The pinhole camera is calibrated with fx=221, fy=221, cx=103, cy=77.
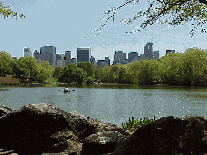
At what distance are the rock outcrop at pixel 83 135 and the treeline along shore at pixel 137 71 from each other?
79.7 m

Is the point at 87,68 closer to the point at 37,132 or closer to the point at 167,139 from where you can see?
the point at 37,132

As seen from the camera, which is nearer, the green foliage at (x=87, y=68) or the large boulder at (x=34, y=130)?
the large boulder at (x=34, y=130)

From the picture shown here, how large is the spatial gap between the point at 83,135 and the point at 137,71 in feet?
394

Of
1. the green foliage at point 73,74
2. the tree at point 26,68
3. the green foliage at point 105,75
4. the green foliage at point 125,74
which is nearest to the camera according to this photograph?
the tree at point 26,68

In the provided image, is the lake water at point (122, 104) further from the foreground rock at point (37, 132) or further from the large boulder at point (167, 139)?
the large boulder at point (167, 139)

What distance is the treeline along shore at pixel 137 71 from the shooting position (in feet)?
271

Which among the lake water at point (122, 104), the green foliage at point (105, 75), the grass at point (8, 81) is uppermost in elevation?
the green foliage at point (105, 75)

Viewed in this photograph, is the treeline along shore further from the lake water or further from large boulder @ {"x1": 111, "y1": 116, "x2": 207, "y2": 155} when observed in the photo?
large boulder @ {"x1": 111, "y1": 116, "x2": 207, "y2": 155}

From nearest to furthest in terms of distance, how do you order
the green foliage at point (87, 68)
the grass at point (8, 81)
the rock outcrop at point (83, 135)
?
the rock outcrop at point (83, 135) < the grass at point (8, 81) < the green foliage at point (87, 68)

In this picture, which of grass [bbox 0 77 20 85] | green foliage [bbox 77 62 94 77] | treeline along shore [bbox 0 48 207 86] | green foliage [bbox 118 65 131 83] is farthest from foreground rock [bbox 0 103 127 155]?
green foliage [bbox 77 62 94 77]

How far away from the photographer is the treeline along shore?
82.7 meters

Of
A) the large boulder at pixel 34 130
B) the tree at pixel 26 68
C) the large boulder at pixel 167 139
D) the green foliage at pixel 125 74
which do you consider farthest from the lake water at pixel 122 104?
the green foliage at pixel 125 74

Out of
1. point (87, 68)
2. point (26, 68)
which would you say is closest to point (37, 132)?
point (26, 68)

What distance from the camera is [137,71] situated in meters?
127
